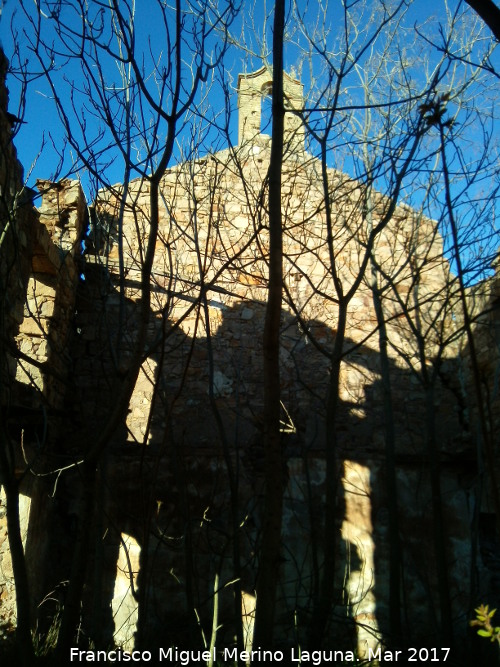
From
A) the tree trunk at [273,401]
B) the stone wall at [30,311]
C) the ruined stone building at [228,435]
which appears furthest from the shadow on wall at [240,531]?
the tree trunk at [273,401]

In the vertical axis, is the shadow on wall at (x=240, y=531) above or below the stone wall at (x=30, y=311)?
below

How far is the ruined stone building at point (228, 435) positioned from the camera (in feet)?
14.0

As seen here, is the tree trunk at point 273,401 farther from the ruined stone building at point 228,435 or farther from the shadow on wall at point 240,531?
the shadow on wall at point 240,531

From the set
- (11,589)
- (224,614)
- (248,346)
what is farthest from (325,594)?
(248,346)

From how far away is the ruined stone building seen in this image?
4.25m

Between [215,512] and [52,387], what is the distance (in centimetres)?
218

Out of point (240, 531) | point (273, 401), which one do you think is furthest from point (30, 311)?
point (240, 531)

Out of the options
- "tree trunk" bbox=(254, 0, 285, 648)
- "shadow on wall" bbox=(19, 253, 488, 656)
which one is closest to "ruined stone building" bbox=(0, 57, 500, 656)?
"shadow on wall" bbox=(19, 253, 488, 656)

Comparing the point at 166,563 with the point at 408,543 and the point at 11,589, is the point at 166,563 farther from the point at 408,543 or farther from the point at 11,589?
the point at 408,543

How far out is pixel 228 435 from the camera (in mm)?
6395

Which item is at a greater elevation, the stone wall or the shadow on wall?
the stone wall

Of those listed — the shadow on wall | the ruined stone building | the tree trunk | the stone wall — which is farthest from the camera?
the shadow on wall

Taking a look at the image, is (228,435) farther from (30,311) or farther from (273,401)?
(273,401)

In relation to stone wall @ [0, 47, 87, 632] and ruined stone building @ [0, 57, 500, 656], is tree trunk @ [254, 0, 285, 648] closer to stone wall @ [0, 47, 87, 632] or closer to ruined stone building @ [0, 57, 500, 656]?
ruined stone building @ [0, 57, 500, 656]
